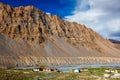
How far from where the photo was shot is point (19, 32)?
196375mm

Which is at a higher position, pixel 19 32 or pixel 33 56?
pixel 19 32

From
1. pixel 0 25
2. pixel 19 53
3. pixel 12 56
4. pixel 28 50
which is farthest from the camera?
pixel 0 25

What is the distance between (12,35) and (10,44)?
1556cm

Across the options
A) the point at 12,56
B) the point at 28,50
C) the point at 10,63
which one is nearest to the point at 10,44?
the point at 28,50

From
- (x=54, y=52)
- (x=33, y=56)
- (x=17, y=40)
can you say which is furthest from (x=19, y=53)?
(x=54, y=52)

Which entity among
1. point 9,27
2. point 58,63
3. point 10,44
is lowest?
point 58,63

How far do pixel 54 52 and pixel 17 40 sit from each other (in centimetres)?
2676

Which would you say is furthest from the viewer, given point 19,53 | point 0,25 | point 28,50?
point 0,25

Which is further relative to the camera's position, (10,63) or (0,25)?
(0,25)

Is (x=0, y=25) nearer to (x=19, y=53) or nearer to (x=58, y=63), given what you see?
(x=19, y=53)

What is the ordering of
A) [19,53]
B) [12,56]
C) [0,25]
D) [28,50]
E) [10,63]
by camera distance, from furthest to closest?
1. [0,25]
2. [28,50]
3. [19,53]
4. [12,56]
5. [10,63]

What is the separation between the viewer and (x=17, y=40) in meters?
185

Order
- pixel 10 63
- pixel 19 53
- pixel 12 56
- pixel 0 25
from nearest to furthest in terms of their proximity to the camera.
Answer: pixel 10 63, pixel 12 56, pixel 19 53, pixel 0 25

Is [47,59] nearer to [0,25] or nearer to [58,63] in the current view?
[58,63]
